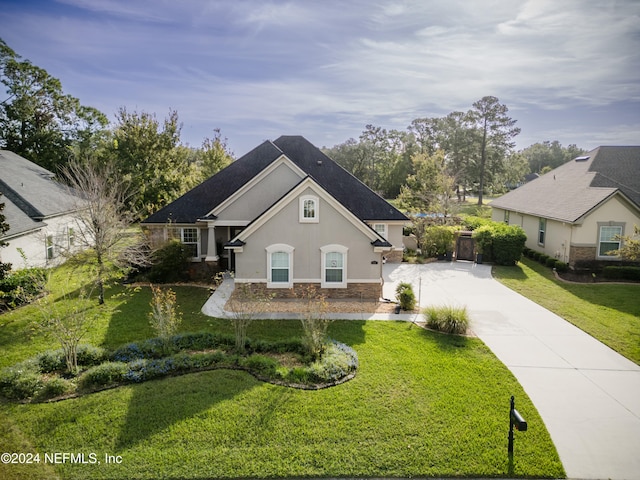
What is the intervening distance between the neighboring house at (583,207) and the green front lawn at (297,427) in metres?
13.3

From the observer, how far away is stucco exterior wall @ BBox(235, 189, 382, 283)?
1541 centimetres

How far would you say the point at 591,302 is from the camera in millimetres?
15875

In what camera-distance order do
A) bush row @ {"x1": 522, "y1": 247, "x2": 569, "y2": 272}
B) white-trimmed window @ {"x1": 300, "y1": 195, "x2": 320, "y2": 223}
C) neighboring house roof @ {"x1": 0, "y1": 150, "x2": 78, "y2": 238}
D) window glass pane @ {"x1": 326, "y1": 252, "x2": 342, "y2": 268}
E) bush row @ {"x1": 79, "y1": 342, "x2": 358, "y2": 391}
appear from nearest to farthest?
bush row @ {"x1": 79, "y1": 342, "x2": 358, "y2": 391}
white-trimmed window @ {"x1": 300, "y1": 195, "x2": 320, "y2": 223}
window glass pane @ {"x1": 326, "y1": 252, "x2": 342, "y2": 268}
neighboring house roof @ {"x1": 0, "y1": 150, "x2": 78, "y2": 238}
bush row @ {"x1": 522, "y1": 247, "x2": 569, "y2": 272}

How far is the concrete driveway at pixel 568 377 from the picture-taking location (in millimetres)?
6957

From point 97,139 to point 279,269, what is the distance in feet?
117

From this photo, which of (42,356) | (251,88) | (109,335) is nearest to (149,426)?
(42,356)

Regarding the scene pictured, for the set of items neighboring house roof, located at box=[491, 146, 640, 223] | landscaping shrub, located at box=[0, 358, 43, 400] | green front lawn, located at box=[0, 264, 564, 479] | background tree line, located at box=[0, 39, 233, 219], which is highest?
background tree line, located at box=[0, 39, 233, 219]

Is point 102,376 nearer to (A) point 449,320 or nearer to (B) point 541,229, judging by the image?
(A) point 449,320

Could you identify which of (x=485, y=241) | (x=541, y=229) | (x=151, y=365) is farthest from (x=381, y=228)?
(x=151, y=365)

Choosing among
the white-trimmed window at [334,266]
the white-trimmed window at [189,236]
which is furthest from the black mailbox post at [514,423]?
the white-trimmed window at [189,236]

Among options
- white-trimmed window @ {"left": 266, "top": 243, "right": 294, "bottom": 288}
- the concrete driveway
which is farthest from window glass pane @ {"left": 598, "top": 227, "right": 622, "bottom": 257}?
white-trimmed window @ {"left": 266, "top": 243, "right": 294, "bottom": 288}

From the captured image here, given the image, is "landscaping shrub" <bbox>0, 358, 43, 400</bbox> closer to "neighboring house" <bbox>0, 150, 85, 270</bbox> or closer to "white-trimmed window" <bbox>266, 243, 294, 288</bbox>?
"white-trimmed window" <bbox>266, 243, 294, 288</bbox>

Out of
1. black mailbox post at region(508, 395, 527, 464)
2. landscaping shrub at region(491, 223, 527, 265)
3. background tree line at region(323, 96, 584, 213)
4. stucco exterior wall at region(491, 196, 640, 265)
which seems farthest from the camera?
background tree line at region(323, 96, 584, 213)

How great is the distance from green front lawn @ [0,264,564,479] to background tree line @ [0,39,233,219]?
836 inches
